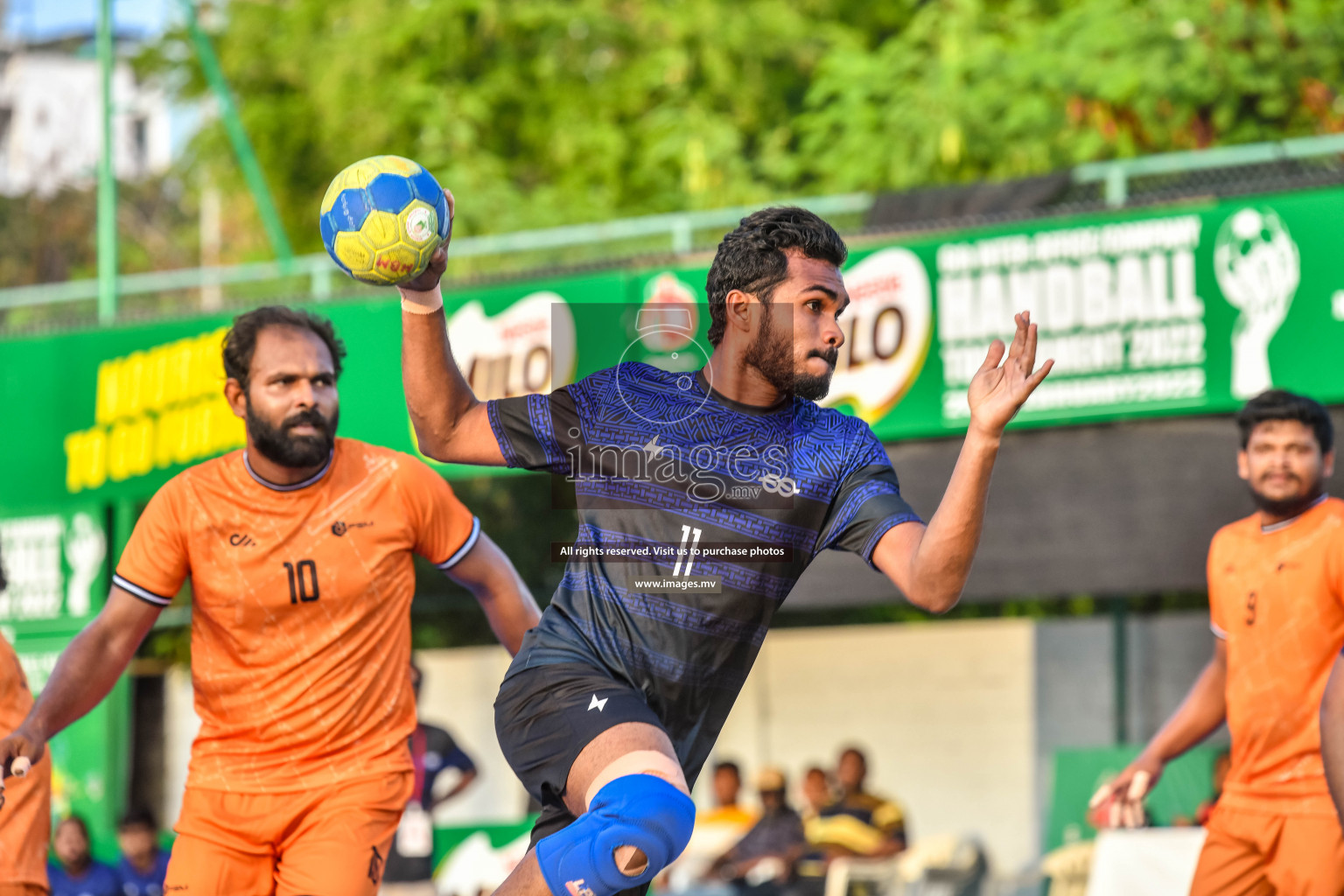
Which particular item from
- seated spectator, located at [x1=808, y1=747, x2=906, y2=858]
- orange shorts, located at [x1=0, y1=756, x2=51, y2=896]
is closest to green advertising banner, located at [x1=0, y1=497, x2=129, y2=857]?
seated spectator, located at [x1=808, y1=747, x2=906, y2=858]

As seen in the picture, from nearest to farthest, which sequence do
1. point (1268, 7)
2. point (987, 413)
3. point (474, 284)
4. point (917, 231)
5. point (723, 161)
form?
point (987, 413), point (917, 231), point (474, 284), point (1268, 7), point (723, 161)

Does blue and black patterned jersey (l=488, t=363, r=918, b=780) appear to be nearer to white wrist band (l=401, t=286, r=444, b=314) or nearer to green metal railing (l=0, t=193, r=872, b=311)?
white wrist band (l=401, t=286, r=444, b=314)

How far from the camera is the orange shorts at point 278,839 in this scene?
5.28 meters

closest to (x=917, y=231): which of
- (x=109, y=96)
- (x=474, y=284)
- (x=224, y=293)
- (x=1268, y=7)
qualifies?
(x=474, y=284)

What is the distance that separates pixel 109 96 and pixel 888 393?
302 inches

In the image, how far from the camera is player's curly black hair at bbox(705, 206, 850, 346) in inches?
175

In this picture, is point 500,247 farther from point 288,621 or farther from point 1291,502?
point 288,621

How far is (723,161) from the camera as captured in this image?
17234mm

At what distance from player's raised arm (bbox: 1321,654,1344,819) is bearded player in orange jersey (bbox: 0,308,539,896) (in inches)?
98.4

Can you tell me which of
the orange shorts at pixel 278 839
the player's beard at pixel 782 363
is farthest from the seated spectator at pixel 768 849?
the player's beard at pixel 782 363

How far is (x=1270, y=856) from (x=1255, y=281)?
15.4 ft

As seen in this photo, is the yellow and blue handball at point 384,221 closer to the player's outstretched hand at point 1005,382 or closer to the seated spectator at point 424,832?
the player's outstretched hand at point 1005,382

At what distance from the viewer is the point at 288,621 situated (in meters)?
5.57

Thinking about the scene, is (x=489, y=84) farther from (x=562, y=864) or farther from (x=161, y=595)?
(x=562, y=864)
